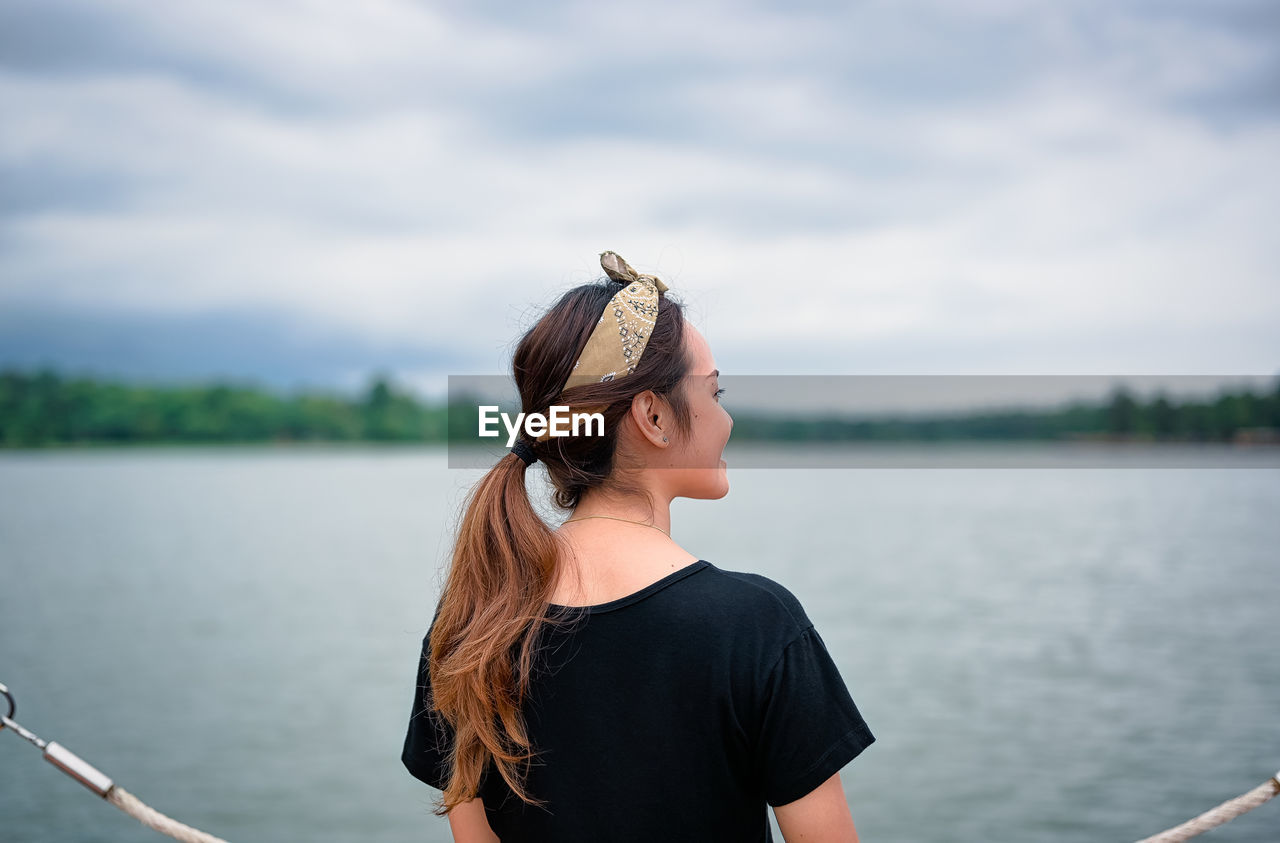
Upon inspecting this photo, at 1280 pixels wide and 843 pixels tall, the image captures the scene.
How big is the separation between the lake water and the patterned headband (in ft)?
1.43

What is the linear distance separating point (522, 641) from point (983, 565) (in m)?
27.3

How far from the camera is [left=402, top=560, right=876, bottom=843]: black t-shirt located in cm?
114

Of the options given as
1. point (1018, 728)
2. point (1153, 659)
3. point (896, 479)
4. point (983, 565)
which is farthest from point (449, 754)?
point (896, 479)

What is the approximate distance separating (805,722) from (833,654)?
1575 cm

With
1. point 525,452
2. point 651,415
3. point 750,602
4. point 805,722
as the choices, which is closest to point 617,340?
point 651,415

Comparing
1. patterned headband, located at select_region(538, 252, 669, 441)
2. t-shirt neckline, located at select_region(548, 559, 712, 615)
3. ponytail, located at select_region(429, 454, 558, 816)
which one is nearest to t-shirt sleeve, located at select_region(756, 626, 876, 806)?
t-shirt neckline, located at select_region(548, 559, 712, 615)

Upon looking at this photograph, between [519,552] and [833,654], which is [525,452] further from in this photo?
[833,654]

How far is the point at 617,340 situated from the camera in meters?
1.31

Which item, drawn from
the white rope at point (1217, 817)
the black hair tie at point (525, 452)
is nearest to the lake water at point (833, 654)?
the black hair tie at point (525, 452)

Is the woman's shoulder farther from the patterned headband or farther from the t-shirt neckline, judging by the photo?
the patterned headband

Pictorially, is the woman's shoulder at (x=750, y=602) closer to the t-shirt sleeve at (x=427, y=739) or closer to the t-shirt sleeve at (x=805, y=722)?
the t-shirt sleeve at (x=805, y=722)

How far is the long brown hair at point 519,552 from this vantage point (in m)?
1.28

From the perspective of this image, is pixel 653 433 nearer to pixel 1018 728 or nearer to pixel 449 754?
pixel 449 754

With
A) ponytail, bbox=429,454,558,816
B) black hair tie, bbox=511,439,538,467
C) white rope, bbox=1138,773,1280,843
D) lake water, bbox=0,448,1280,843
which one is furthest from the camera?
lake water, bbox=0,448,1280,843
